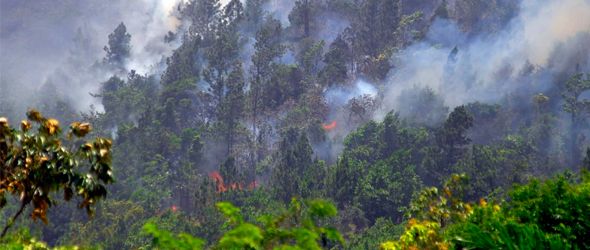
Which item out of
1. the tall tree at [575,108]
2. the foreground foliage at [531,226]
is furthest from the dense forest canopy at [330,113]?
the foreground foliage at [531,226]

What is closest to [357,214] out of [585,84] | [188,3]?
[585,84]

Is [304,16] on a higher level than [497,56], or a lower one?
higher

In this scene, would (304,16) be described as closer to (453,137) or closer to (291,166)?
(291,166)

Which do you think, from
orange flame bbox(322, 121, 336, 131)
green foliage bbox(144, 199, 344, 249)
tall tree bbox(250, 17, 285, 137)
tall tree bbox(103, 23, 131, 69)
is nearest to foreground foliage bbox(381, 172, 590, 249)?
green foliage bbox(144, 199, 344, 249)

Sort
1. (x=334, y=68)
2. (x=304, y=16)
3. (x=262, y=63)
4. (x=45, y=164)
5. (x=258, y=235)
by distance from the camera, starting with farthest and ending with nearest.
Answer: (x=304, y=16) → (x=262, y=63) → (x=334, y=68) → (x=45, y=164) → (x=258, y=235)

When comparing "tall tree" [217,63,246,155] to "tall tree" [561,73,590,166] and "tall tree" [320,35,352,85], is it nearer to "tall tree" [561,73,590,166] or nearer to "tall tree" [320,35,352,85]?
"tall tree" [320,35,352,85]

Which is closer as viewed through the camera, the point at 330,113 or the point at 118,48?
the point at 330,113

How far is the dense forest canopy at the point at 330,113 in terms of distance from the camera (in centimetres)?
Answer: 6844

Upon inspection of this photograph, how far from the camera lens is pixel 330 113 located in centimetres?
10075

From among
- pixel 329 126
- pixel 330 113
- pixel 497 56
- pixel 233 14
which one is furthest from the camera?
pixel 233 14

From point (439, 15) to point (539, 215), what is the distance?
3918 inches

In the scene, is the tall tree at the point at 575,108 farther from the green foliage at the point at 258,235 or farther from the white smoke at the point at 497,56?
the green foliage at the point at 258,235

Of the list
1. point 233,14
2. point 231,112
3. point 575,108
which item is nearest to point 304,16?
point 233,14

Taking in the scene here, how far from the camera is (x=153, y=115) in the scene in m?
97.4
